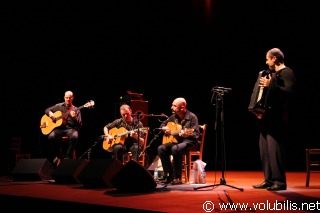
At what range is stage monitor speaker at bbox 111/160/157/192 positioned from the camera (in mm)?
4634

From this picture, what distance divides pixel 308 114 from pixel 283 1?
236cm

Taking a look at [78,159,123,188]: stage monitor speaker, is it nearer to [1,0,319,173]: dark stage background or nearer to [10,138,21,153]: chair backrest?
[10,138,21,153]: chair backrest

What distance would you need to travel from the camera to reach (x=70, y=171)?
5801 mm

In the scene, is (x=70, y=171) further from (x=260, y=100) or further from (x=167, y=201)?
(x=260, y=100)

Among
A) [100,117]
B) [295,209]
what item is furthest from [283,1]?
[295,209]

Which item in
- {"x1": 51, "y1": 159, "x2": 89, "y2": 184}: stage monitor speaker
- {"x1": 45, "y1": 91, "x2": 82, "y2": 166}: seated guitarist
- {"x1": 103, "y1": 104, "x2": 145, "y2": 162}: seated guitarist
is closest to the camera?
{"x1": 51, "y1": 159, "x2": 89, "y2": 184}: stage monitor speaker

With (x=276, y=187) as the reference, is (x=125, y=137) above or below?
above

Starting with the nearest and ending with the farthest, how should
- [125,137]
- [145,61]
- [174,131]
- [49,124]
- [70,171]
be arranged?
1. [70,171]
2. [174,131]
3. [125,137]
4. [49,124]
5. [145,61]

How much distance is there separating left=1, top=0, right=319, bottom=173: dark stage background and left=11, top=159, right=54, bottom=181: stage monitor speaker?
8.95 ft

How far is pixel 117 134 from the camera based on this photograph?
7.00 metres

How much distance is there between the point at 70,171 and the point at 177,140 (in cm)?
164

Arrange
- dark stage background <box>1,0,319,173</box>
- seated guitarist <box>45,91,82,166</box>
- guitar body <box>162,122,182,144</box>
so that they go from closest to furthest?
guitar body <box>162,122,182,144</box> < seated guitarist <box>45,91,82,166</box> < dark stage background <box>1,0,319,173</box>

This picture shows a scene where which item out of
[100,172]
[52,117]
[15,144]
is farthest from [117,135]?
[15,144]

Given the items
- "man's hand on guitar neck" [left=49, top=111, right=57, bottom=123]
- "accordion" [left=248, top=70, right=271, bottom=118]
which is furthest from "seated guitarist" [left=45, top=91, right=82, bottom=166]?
"accordion" [left=248, top=70, right=271, bottom=118]
